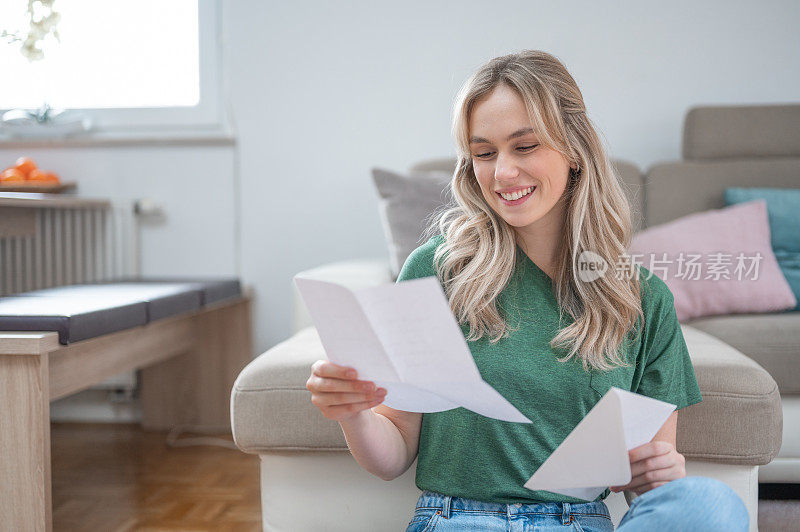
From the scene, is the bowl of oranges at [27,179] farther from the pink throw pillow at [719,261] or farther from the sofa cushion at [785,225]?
the sofa cushion at [785,225]

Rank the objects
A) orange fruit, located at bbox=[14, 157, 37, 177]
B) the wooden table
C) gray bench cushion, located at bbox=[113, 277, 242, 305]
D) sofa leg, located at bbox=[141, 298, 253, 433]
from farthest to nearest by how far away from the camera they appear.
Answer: sofa leg, located at bbox=[141, 298, 253, 433] < orange fruit, located at bbox=[14, 157, 37, 177] < gray bench cushion, located at bbox=[113, 277, 242, 305] < the wooden table

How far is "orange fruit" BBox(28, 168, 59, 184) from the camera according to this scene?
2.35 meters

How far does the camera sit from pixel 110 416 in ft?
8.68

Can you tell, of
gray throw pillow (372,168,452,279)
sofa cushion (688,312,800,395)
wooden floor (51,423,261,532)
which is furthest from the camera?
gray throw pillow (372,168,452,279)

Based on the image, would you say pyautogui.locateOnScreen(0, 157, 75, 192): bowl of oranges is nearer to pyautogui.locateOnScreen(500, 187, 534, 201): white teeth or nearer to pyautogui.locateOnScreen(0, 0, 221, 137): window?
pyautogui.locateOnScreen(0, 0, 221, 137): window

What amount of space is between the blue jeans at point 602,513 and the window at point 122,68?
192 centimetres

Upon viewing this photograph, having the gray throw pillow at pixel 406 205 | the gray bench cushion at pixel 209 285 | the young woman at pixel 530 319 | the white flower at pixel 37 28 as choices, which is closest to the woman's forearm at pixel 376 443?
the young woman at pixel 530 319

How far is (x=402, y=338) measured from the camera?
2.45 feet

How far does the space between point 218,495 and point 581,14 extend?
1.82 meters

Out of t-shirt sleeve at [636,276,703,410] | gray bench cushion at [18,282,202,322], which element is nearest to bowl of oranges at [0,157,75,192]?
gray bench cushion at [18,282,202,322]

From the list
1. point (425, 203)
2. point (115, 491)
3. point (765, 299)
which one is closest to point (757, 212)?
point (765, 299)

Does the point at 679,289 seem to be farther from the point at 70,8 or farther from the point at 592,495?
the point at 70,8

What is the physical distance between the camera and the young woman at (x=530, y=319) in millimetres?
1002

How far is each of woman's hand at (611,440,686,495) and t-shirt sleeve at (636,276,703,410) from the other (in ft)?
0.42
